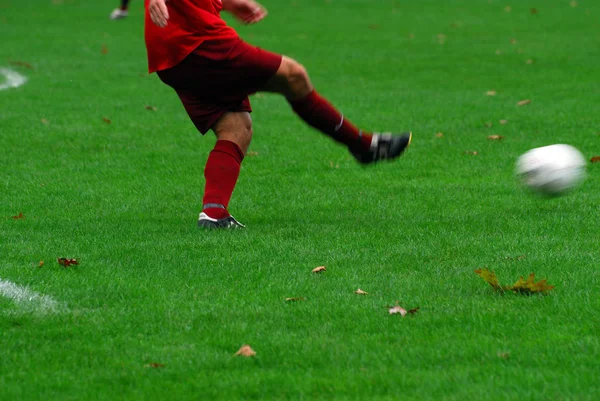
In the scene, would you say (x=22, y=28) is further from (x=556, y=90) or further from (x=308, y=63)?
(x=556, y=90)

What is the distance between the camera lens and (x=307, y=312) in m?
4.44

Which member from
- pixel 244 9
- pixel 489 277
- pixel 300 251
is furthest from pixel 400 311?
pixel 244 9

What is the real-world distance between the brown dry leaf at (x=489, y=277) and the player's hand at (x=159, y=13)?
6.77 ft

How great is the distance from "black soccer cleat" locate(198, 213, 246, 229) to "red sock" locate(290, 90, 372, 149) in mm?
727

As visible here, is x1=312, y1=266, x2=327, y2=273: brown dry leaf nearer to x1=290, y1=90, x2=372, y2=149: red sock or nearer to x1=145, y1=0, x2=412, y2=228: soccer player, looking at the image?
x1=145, y1=0, x2=412, y2=228: soccer player

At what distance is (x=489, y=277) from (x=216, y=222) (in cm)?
189

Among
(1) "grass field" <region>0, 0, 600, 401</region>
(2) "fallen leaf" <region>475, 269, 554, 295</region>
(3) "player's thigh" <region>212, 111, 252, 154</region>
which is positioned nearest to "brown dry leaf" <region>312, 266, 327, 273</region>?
(1) "grass field" <region>0, 0, 600, 401</region>

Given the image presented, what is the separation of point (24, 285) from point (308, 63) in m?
9.89

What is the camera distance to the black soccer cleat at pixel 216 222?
6.07 meters

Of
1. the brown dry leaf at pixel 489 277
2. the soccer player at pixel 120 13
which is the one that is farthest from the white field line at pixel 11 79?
the brown dry leaf at pixel 489 277

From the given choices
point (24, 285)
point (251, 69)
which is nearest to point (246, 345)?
point (24, 285)

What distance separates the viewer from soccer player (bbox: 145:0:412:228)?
5945mm

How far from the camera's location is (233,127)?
20.8 ft

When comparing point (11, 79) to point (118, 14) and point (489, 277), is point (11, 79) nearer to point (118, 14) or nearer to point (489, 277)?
point (118, 14)
